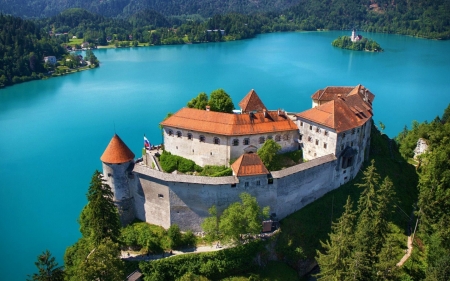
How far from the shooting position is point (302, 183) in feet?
114

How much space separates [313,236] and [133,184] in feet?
52.5

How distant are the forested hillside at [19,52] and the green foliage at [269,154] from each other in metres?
83.4

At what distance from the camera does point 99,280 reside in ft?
87.1

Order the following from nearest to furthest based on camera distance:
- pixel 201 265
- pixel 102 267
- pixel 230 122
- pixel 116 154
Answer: pixel 102 267 → pixel 201 265 → pixel 116 154 → pixel 230 122

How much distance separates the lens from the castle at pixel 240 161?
32.4m

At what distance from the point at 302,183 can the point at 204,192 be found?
28.8 ft

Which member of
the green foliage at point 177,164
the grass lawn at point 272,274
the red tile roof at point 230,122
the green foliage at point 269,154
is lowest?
the grass lawn at point 272,274

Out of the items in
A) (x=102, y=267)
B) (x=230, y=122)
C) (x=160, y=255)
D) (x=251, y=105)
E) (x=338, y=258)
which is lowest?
(x=160, y=255)

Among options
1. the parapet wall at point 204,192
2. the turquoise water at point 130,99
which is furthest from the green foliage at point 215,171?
the turquoise water at point 130,99

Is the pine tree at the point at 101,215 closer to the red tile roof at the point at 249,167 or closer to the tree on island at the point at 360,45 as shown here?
the red tile roof at the point at 249,167

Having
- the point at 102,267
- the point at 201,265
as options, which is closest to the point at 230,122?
the point at 201,265

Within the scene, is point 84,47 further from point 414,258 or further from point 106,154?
point 414,258

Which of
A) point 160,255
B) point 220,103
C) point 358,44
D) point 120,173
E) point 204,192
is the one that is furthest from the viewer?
point 358,44

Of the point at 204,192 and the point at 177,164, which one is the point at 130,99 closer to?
the point at 177,164
